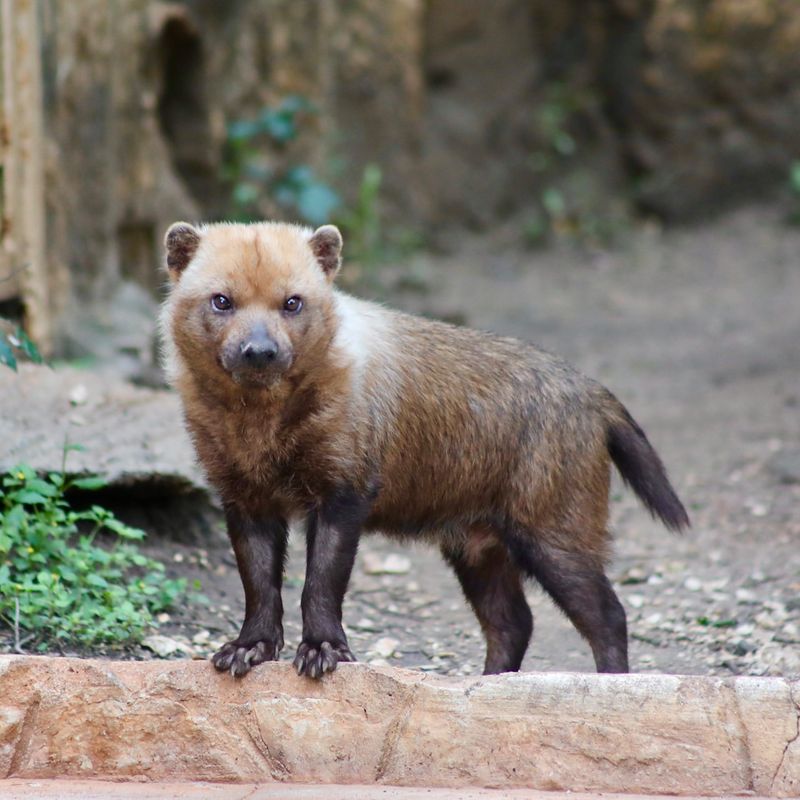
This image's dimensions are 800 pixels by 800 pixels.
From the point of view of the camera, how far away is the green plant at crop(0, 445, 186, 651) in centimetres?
502

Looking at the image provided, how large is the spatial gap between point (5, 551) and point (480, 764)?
2.12 m

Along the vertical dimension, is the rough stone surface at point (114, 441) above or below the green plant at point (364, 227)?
below

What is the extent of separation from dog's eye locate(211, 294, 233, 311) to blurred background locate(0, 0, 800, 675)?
104cm

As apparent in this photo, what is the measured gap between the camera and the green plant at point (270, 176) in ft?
36.0

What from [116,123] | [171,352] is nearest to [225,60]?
[116,123]

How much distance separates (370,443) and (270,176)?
7.15m

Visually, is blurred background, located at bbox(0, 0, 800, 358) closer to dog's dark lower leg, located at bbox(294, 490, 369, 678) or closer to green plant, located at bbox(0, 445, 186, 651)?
green plant, located at bbox(0, 445, 186, 651)

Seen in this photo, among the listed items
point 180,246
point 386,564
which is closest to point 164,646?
point 180,246

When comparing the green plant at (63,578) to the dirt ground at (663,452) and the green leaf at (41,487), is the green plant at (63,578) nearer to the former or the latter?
the green leaf at (41,487)

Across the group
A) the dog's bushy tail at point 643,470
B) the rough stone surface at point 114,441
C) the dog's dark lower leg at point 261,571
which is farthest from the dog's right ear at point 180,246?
the dog's bushy tail at point 643,470

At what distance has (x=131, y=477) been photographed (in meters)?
5.86

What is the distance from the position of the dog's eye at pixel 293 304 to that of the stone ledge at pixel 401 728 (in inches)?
48.4

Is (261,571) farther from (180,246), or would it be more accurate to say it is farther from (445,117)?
(445,117)

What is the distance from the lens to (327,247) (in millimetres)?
4863
